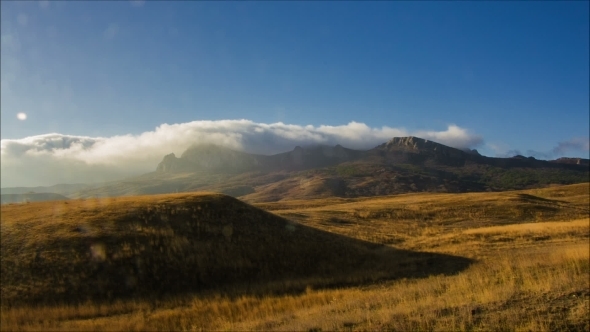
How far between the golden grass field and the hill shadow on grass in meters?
0.10

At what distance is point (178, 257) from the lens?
2428 centimetres

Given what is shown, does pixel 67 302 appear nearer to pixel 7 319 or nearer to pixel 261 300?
pixel 7 319

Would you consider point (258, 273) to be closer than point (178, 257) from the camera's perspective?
No

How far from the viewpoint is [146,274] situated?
72.3 feet

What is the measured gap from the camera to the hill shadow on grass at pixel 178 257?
20797 mm

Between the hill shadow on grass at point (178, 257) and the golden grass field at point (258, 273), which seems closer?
the golden grass field at point (258, 273)

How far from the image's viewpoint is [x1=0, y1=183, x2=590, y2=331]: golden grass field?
11.9 m

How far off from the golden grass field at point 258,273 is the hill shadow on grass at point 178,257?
0.10 meters

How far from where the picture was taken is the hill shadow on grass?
68.2 feet

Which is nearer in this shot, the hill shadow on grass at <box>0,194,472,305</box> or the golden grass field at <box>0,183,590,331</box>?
the golden grass field at <box>0,183,590,331</box>

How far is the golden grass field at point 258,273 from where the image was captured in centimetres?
1191

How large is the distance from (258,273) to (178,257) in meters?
5.07

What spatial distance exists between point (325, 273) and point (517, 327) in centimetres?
1685

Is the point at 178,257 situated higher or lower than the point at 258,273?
higher
